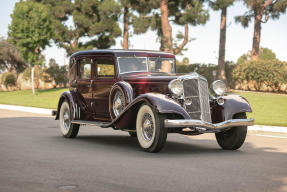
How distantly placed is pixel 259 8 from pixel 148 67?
94.5 ft

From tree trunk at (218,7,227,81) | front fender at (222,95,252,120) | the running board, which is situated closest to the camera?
front fender at (222,95,252,120)

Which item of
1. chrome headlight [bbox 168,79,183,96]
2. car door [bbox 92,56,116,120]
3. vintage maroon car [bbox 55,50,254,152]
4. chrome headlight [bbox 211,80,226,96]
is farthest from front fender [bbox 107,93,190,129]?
chrome headlight [bbox 211,80,226,96]

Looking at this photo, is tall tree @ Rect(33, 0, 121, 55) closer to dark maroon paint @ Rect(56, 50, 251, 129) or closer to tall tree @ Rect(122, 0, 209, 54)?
tall tree @ Rect(122, 0, 209, 54)

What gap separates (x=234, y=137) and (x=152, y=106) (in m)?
2.03

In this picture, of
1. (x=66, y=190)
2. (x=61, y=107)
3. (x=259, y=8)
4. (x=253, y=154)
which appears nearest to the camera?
(x=66, y=190)

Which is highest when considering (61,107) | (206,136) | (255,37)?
(255,37)

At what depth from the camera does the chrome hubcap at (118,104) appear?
9.70 m

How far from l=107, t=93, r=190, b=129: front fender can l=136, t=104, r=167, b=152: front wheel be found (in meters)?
0.16

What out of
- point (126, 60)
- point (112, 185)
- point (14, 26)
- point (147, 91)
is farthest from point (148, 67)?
point (14, 26)

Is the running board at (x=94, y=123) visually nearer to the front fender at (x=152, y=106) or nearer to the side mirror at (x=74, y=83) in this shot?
the front fender at (x=152, y=106)

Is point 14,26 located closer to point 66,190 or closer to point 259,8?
point 259,8

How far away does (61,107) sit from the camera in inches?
478

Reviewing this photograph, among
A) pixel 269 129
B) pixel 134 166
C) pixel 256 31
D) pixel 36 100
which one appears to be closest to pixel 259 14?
pixel 256 31

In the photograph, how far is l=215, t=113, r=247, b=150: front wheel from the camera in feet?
30.7
